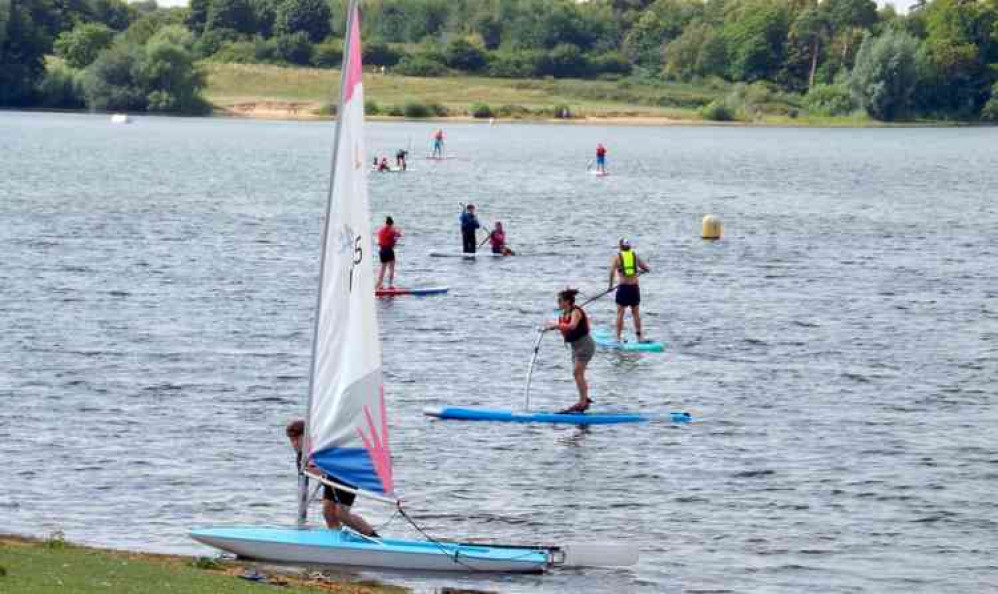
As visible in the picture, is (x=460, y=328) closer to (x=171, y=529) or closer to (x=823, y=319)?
(x=823, y=319)

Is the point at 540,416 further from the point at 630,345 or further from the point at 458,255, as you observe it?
the point at 458,255

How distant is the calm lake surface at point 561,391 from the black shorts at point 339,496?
3.86 ft

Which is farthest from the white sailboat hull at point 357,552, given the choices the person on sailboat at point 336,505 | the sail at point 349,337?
the sail at point 349,337

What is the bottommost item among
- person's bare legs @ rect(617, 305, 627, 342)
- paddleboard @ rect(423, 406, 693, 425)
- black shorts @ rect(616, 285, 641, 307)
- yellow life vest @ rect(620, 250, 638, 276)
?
paddleboard @ rect(423, 406, 693, 425)

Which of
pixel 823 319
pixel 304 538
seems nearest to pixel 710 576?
pixel 304 538

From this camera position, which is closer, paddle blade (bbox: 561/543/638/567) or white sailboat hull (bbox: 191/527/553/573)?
white sailboat hull (bbox: 191/527/553/573)

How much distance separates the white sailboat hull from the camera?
2230cm

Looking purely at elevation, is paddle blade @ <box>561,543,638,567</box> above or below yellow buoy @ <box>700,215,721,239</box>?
above

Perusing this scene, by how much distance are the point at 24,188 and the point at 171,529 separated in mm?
77645

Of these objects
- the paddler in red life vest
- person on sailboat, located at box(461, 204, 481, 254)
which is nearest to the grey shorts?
the paddler in red life vest

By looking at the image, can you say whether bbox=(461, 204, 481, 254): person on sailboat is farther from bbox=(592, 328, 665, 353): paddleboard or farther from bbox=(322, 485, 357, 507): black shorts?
bbox=(322, 485, 357, 507): black shorts

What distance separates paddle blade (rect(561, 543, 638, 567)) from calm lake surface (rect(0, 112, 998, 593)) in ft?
0.76

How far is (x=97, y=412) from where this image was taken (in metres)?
33.2

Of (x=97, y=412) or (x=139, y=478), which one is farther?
(x=97, y=412)
